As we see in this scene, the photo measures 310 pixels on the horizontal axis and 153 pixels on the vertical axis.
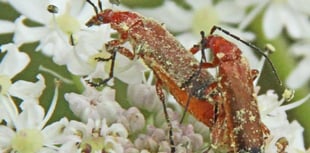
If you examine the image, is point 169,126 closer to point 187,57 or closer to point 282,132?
point 187,57

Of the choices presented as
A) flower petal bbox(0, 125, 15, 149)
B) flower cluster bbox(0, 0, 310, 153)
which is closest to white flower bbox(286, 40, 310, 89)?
flower cluster bbox(0, 0, 310, 153)

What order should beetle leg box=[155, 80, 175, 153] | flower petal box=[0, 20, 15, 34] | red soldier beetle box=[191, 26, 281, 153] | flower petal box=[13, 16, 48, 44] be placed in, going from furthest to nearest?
flower petal box=[0, 20, 15, 34] < flower petal box=[13, 16, 48, 44] < beetle leg box=[155, 80, 175, 153] < red soldier beetle box=[191, 26, 281, 153]

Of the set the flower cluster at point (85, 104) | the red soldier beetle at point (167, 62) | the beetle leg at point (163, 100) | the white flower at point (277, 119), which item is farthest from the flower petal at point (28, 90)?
the white flower at point (277, 119)

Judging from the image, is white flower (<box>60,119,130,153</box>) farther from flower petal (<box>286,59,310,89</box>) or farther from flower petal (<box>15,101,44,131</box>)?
flower petal (<box>286,59,310,89</box>)

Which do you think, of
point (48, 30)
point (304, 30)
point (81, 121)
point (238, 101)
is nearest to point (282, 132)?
point (238, 101)

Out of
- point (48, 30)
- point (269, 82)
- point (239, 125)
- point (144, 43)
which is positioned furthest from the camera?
point (269, 82)

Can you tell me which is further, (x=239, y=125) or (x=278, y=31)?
(x=278, y=31)

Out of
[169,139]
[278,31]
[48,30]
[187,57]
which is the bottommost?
[169,139]
